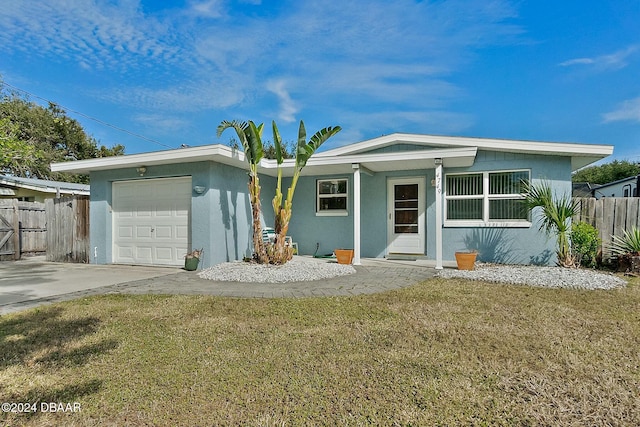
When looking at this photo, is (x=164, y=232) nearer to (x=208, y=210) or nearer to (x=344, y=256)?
(x=208, y=210)

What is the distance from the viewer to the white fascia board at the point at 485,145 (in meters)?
8.21

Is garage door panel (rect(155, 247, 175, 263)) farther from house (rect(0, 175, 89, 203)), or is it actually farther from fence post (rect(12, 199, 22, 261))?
house (rect(0, 175, 89, 203))

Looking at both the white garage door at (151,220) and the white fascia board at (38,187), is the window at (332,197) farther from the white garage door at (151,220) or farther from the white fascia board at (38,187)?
the white fascia board at (38,187)

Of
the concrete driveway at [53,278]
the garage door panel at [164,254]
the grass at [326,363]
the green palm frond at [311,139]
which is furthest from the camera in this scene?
the garage door panel at [164,254]

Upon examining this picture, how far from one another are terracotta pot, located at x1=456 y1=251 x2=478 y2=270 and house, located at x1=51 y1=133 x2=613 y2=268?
590mm

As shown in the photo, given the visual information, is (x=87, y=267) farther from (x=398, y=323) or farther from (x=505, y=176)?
(x=505, y=176)

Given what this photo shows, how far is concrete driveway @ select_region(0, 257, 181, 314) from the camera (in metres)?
5.75

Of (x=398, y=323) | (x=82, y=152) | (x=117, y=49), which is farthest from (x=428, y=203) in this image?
(x=82, y=152)

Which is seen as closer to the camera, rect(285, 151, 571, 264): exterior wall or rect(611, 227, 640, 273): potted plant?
rect(611, 227, 640, 273): potted plant

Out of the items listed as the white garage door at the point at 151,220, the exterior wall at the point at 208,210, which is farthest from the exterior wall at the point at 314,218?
the white garage door at the point at 151,220

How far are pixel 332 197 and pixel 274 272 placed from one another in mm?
4535

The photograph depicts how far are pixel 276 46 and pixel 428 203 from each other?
27.6ft

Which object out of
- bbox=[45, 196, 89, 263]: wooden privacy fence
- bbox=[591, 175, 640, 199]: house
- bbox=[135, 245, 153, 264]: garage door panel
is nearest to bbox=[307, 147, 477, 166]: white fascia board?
bbox=[135, 245, 153, 264]: garage door panel

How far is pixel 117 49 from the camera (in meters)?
13.3
